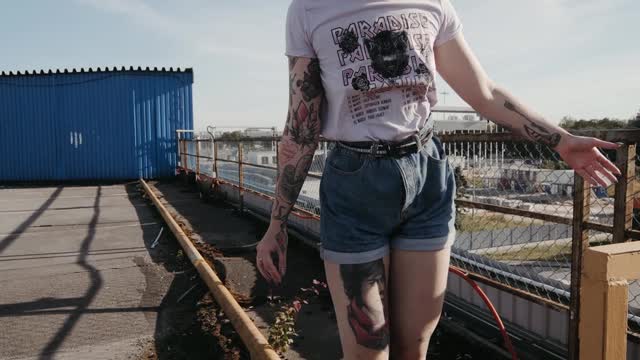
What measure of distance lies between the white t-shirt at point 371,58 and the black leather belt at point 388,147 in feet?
0.06

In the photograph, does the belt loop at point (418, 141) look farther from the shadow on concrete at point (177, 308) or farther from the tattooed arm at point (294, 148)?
the shadow on concrete at point (177, 308)


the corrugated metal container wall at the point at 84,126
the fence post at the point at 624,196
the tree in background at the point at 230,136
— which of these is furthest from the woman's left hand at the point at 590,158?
the corrugated metal container wall at the point at 84,126

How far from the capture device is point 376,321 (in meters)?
1.80

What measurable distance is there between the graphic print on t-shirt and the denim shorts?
15 centimetres

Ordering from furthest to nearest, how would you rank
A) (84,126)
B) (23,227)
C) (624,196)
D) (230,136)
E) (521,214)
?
(84,126), (230,136), (23,227), (521,214), (624,196)

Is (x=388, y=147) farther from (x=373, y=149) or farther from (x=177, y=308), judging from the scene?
(x=177, y=308)

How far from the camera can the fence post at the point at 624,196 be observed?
2.81 m

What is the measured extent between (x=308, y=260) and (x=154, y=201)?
7.12 m

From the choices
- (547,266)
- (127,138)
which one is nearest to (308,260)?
(547,266)

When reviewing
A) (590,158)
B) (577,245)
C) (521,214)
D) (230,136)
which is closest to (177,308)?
(521,214)

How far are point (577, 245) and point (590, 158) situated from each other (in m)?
1.44

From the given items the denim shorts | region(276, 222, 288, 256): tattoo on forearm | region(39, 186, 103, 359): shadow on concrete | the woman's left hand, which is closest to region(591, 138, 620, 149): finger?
the woman's left hand

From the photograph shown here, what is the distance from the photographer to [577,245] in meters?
3.06

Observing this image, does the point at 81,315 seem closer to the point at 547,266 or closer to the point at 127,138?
the point at 547,266
